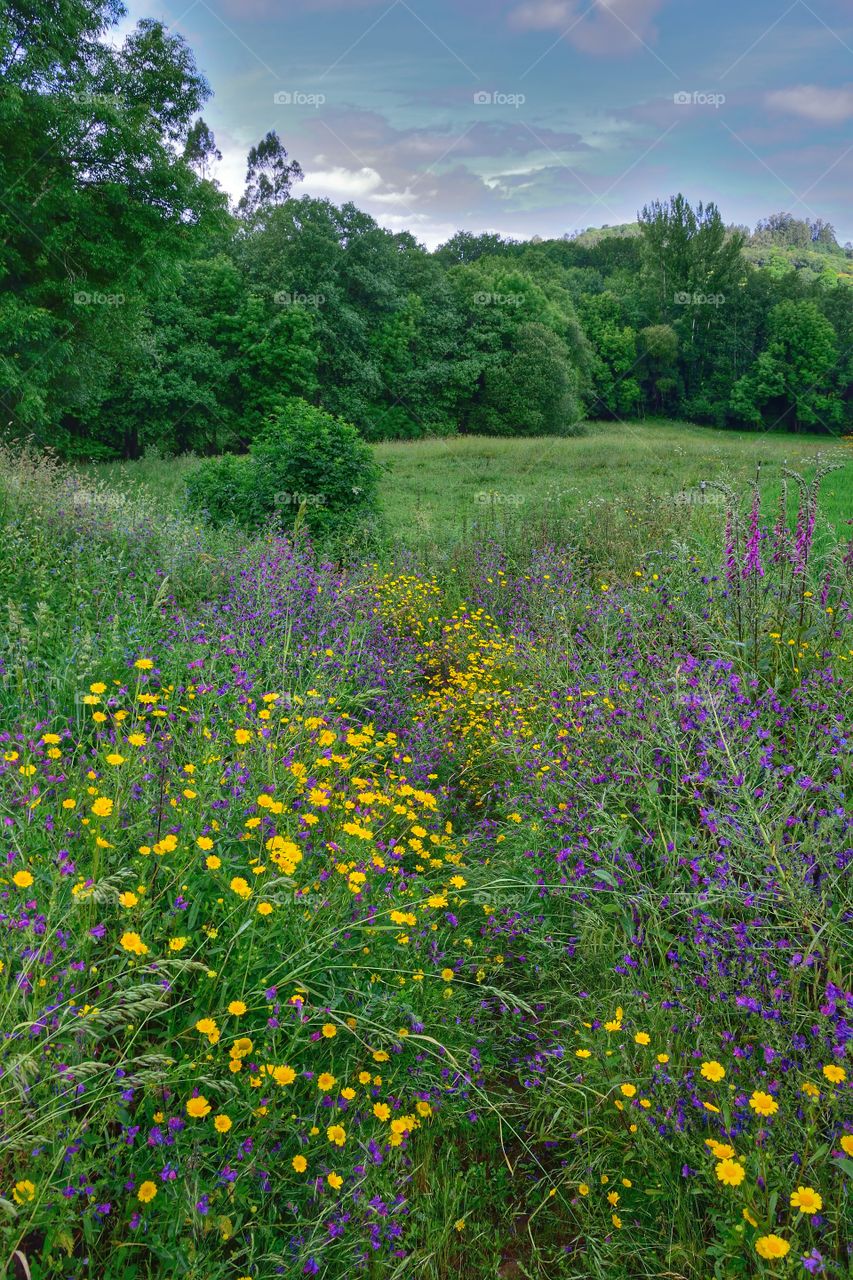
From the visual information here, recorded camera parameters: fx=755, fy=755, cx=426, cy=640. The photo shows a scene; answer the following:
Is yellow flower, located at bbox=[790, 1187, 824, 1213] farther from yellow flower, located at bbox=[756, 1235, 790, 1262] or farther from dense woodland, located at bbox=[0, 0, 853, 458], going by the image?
dense woodland, located at bbox=[0, 0, 853, 458]

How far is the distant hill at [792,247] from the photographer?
176ft

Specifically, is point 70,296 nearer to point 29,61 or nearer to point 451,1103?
point 29,61

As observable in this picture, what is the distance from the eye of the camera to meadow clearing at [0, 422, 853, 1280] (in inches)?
68.0

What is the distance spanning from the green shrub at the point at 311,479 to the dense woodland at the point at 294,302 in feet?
20.9

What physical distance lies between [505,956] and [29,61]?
1974cm

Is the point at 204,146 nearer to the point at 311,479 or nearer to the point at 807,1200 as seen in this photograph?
the point at 311,479

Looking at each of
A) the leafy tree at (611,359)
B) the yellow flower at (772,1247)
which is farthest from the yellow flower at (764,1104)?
the leafy tree at (611,359)

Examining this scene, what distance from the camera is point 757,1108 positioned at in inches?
67.8

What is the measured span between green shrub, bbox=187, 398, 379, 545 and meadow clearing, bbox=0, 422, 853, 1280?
5.98 metres

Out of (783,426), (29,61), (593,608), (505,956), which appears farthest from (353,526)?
(783,426)

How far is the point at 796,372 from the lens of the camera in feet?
157

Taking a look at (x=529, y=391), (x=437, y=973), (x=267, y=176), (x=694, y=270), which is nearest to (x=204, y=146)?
(x=267, y=176)

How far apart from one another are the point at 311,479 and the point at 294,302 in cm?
2588

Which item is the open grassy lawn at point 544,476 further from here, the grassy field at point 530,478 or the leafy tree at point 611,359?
the leafy tree at point 611,359
